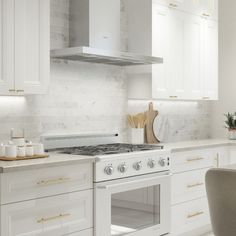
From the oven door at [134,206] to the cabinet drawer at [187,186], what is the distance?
0.76 feet

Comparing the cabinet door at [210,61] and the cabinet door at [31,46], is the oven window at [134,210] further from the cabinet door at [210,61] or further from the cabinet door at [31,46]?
the cabinet door at [210,61]

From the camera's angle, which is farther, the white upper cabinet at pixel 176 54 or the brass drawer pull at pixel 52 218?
the white upper cabinet at pixel 176 54

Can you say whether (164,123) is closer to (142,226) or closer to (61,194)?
(142,226)

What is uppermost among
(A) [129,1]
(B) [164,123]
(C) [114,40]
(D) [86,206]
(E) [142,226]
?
(A) [129,1]

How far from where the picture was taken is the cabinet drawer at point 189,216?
459cm

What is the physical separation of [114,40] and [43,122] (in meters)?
1.04

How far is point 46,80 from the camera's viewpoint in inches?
146

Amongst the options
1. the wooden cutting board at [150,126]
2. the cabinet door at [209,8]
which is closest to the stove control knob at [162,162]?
the wooden cutting board at [150,126]

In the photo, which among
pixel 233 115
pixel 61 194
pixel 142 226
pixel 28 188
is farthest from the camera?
pixel 233 115

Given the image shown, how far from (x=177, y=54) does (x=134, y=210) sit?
1948mm

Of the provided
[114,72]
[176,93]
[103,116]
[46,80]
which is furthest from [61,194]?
[176,93]

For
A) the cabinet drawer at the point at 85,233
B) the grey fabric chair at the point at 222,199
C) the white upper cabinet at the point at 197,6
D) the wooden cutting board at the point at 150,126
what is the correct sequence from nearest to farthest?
the grey fabric chair at the point at 222,199, the cabinet drawer at the point at 85,233, the white upper cabinet at the point at 197,6, the wooden cutting board at the point at 150,126

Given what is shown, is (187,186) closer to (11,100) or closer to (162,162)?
(162,162)

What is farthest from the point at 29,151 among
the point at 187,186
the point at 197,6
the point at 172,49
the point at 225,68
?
the point at 225,68
